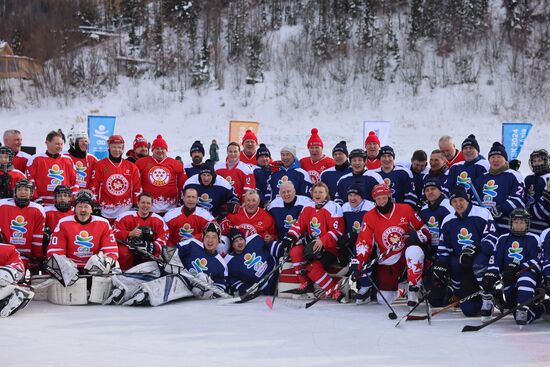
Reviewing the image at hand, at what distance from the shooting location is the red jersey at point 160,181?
655 centimetres

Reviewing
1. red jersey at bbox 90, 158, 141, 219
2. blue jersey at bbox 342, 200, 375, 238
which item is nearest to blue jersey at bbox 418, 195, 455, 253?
blue jersey at bbox 342, 200, 375, 238

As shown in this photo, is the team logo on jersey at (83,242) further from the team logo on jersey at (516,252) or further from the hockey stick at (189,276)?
the team logo on jersey at (516,252)

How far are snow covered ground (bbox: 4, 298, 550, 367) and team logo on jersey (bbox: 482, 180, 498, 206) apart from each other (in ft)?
3.69

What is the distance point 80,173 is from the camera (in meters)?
6.32

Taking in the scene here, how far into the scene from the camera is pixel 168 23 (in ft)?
107

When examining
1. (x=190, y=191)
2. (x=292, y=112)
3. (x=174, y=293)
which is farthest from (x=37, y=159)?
(x=292, y=112)

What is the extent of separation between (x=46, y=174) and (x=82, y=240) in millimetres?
1058

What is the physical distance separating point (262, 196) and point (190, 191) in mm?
1033

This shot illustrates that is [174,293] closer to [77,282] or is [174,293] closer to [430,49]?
[77,282]

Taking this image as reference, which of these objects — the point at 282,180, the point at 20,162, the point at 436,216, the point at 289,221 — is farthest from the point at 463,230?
the point at 20,162

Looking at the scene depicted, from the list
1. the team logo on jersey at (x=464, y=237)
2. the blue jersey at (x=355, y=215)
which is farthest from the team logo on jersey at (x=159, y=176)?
the team logo on jersey at (x=464, y=237)

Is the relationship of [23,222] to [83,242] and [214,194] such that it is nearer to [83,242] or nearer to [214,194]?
[83,242]

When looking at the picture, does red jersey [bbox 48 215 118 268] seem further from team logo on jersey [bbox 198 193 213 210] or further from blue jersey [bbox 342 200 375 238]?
blue jersey [bbox 342 200 375 238]

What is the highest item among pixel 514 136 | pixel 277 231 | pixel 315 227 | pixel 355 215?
pixel 514 136
